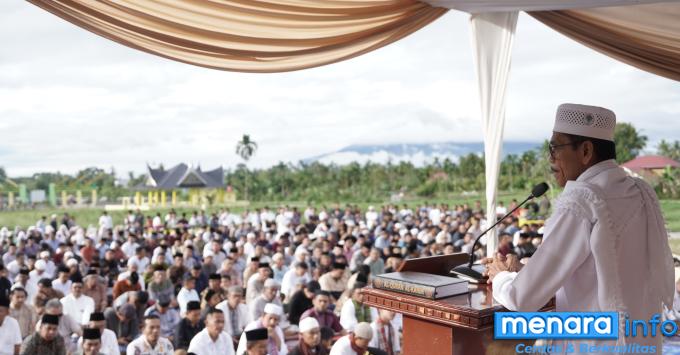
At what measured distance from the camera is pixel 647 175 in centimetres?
2203

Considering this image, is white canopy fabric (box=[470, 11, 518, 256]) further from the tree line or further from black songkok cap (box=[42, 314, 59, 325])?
the tree line

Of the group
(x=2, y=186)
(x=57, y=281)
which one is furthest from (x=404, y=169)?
(x=57, y=281)

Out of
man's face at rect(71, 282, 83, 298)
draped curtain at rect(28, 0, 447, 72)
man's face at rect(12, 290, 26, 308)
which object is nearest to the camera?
draped curtain at rect(28, 0, 447, 72)

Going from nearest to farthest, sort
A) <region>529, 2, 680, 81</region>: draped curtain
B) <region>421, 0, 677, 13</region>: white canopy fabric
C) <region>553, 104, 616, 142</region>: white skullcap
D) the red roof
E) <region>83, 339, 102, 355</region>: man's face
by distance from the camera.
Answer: <region>553, 104, 616, 142</region>: white skullcap < <region>421, 0, 677, 13</region>: white canopy fabric < <region>529, 2, 680, 81</region>: draped curtain < <region>83, 339, 102, 355</region>: man's face < the red roof

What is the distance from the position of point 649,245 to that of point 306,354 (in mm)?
3019

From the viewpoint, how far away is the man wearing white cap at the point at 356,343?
12.6 ft

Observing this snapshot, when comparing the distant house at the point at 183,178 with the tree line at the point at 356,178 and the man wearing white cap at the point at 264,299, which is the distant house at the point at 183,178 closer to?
the tree line at the point at 356,178

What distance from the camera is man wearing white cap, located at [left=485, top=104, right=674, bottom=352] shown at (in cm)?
135

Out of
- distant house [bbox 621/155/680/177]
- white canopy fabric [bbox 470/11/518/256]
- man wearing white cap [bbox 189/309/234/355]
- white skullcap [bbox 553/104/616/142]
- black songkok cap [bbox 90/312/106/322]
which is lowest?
man wearing white cap [bbox 189/309/234/355]

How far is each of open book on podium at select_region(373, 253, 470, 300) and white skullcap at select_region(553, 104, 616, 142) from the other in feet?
1.57

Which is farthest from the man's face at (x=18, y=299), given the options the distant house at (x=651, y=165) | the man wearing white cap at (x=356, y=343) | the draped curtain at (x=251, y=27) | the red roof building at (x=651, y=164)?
the red roof building at (x=651, y=164)

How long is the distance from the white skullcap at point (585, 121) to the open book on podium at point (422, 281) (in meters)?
0.48

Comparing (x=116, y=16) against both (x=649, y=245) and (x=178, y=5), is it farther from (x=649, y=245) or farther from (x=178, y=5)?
(x=649, y=245)

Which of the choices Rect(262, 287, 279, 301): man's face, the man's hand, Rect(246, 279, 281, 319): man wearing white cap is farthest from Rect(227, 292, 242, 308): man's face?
the man's hand
